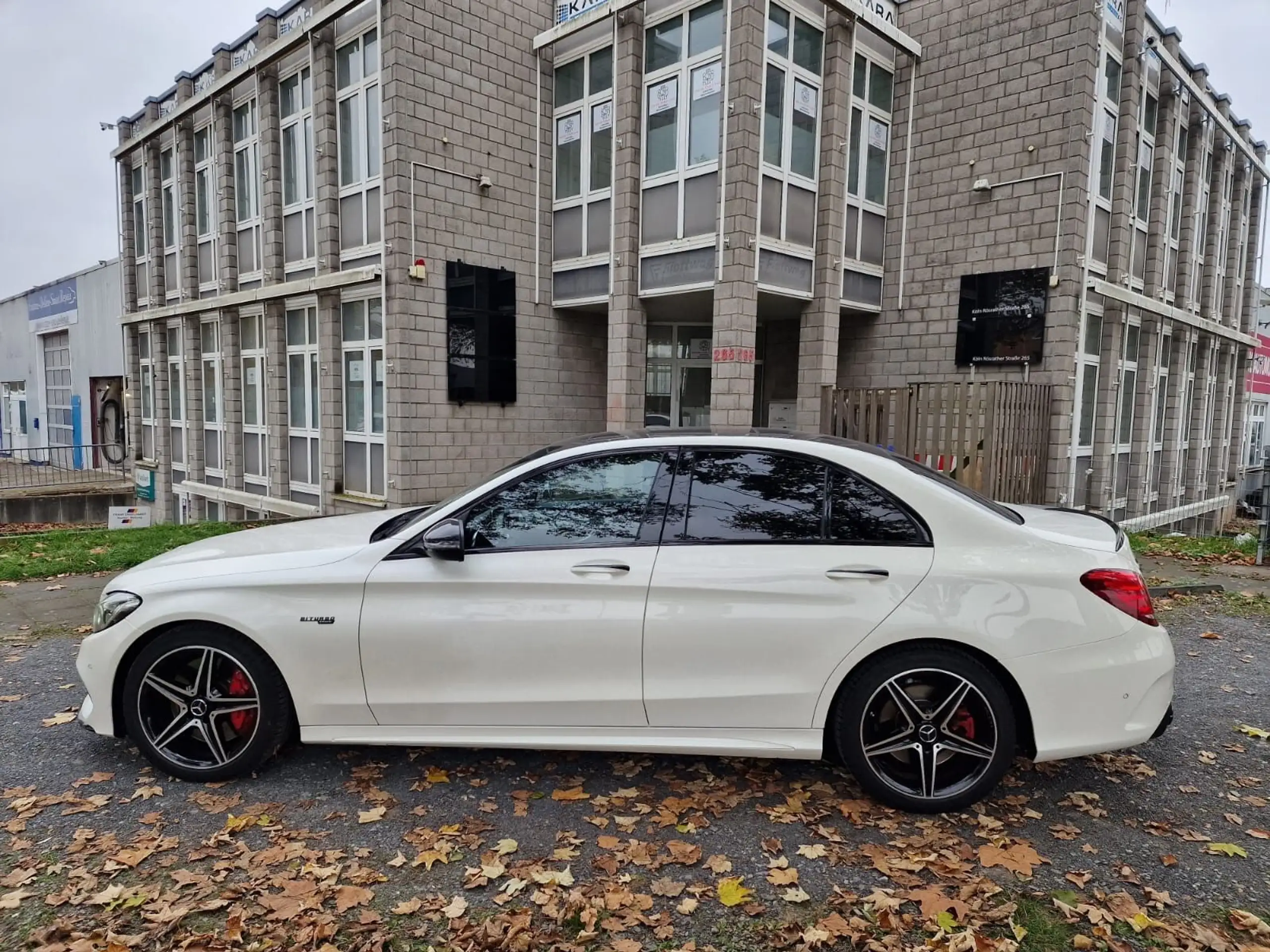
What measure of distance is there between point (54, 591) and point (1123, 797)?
8.65 metres

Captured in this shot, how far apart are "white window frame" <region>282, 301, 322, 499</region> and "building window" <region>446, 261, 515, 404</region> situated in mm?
2632

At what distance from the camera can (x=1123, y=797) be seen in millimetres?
3584

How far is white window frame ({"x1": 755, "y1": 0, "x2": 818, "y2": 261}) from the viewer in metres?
10.4

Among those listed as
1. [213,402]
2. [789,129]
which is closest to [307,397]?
[213,402]

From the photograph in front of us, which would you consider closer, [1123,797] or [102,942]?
[102,942]

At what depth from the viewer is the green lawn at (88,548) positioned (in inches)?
324

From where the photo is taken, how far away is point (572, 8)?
12219mm

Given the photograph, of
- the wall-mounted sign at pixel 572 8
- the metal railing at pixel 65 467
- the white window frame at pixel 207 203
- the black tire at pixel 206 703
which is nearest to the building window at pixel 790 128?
the wall-mounted sign at pixel 572 8

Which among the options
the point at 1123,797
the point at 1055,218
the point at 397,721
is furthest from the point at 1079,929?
the point at 1055,218

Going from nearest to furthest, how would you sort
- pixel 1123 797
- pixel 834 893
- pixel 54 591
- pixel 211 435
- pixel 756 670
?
pixel 834 893 → pixel 756 670 → pixel 1123 797 → pixel 54 591 → pixel 211 435

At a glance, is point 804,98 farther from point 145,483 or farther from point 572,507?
point 145,483

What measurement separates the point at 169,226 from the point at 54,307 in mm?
Result: 16864

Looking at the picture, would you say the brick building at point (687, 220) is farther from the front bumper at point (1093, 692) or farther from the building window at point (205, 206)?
the front bumper at point (1093, 692)

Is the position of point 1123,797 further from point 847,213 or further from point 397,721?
point 847,213
